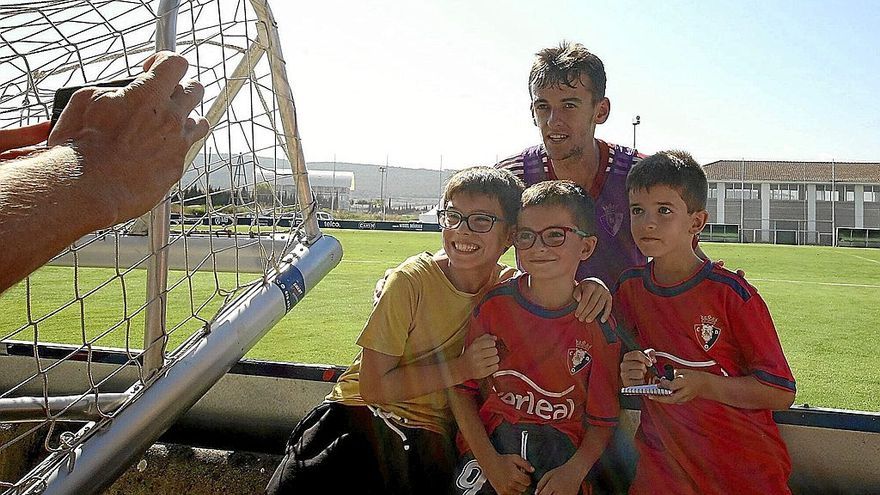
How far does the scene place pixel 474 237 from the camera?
1884mm

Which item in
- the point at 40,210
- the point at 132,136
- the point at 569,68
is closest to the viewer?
the point at 40,210

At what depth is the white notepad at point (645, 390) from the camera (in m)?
1.66

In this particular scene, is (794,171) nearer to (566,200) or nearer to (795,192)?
(795,192)

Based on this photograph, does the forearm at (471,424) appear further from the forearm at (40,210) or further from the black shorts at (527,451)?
the forearm at (40,210)

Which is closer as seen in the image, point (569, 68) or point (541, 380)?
point (541, 380)

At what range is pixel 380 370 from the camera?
1.78 metres

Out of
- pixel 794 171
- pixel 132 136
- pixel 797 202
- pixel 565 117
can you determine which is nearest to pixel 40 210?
pixel 132 136

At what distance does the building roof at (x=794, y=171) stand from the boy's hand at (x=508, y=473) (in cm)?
3913

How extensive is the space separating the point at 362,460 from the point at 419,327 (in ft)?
1.19

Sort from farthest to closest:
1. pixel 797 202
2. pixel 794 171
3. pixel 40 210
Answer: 1. pixel 794 171
2. pixel 797 202
3. pixel 40 210

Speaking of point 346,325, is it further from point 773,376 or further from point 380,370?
point 773,376

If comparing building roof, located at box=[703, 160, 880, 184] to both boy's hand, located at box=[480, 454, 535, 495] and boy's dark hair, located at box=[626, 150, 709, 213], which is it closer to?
boy's dark hair, located at box=[626, 150, 709, 213]

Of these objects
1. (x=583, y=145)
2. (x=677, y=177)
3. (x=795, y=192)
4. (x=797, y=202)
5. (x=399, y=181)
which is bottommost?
(x=677, y=177)

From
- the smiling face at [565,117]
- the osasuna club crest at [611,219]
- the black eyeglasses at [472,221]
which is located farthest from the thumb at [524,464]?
the smiling face at [565,117]
